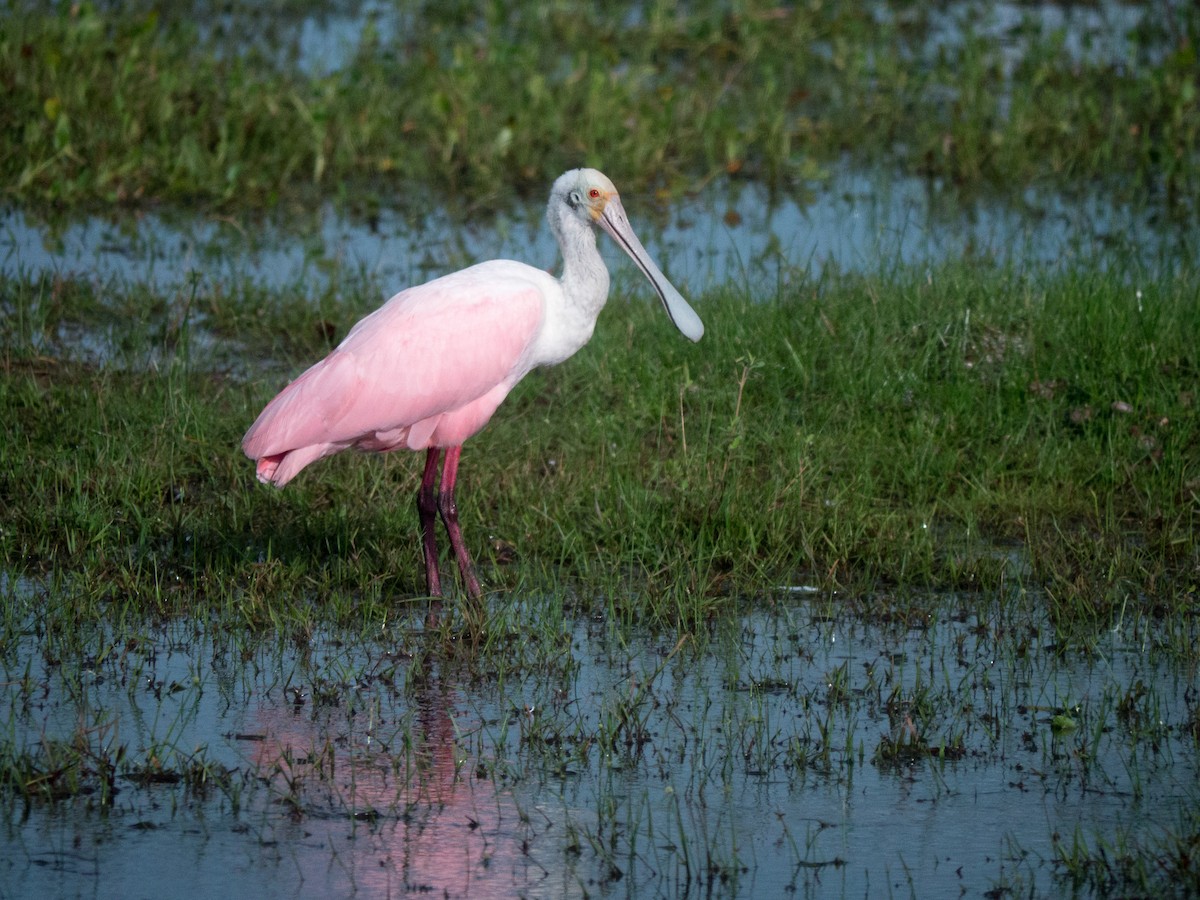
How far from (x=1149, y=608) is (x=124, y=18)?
27.8ft

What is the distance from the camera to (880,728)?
4539 mm

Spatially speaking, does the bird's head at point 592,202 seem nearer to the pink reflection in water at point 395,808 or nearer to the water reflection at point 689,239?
the pink reflection in water at point 395,808

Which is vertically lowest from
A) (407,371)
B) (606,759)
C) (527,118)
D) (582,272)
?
(606,759)

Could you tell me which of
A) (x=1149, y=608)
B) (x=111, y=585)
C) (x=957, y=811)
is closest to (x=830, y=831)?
(x=957, y=811)

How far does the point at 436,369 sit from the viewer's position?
5477 mm

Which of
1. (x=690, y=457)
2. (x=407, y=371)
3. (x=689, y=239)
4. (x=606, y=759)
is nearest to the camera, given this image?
(x=606, y=759)

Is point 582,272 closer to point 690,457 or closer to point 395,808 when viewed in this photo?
point 690,457

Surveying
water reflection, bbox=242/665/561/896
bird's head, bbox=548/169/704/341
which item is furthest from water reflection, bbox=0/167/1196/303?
water reflection, bbox=242/665/561/896

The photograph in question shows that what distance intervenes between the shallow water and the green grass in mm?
4668

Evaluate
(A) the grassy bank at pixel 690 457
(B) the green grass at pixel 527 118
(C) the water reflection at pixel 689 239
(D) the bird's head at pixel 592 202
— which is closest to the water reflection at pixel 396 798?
(A) the grassy bank at pixel 690 457

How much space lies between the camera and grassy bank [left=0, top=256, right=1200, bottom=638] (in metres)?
5.66

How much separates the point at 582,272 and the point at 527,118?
4.79 m

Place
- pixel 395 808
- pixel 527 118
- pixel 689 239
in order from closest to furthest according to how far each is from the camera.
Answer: pixel 395 808 < pixel 689 239 < pixel 527 118

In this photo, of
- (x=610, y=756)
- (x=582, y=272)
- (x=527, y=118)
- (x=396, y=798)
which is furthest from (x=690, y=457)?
(x=527, y=118)
